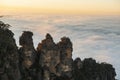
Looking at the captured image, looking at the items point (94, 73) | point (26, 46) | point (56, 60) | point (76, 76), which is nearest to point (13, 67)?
point (26, 46)

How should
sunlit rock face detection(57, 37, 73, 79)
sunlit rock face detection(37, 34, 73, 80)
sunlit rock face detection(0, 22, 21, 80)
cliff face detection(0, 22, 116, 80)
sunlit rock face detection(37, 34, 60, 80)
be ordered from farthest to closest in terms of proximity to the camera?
sunlit rock face detection(57, 37, 73, 79), sunlit rock face detection(37, 34, 73, 80), sunlit rock face detection(37, 34, 60, 80), cliff face detection(0, 22, 116, 80), sunlit rock face detection(0, 22, 21, 80)

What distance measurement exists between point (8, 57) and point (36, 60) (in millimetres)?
14958

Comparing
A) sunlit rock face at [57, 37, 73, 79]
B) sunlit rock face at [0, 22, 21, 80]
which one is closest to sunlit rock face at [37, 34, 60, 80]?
sunlit rock face at [57, 37, 73, 79]

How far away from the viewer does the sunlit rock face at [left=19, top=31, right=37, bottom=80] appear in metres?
96.6

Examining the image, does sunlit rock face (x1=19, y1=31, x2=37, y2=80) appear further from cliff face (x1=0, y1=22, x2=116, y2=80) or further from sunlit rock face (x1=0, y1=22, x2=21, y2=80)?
sunlit rock face (x1=0, y1=22, x2=21, y2=80)

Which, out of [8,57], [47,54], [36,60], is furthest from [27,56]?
[8,57]

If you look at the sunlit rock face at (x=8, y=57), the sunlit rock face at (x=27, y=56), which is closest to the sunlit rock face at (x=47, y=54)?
the sunlit rock face at (x=27, y=56)

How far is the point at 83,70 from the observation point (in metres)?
118

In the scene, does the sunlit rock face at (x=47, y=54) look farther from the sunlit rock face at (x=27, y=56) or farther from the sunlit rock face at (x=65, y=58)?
the sunlit rock face at (x=65, y=58)

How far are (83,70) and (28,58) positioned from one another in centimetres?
2461

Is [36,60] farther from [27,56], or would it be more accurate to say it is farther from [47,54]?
[27,56]

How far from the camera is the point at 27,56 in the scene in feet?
320

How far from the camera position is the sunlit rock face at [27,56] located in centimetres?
9662

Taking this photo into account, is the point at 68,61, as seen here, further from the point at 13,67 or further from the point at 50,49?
the point at 13,67
